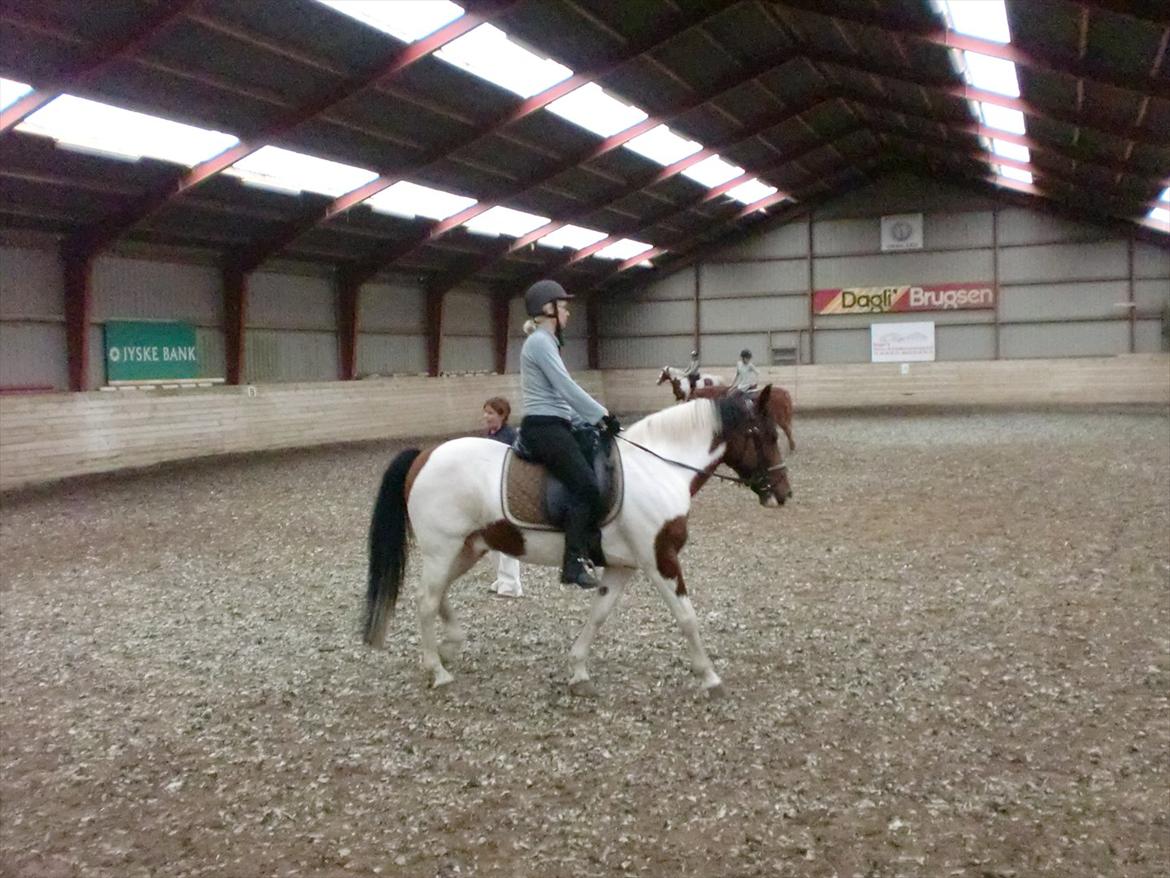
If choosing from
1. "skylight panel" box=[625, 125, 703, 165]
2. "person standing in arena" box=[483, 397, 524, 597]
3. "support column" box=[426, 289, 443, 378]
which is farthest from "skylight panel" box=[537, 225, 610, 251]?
"person standing in arena" box=[483, 397, 524, 597]

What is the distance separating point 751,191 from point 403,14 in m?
16.4

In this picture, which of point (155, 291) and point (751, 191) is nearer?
point (155, 291)

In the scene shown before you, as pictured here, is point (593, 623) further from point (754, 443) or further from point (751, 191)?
point (751, 191)

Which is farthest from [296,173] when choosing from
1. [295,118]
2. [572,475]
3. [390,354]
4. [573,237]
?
[572,475]

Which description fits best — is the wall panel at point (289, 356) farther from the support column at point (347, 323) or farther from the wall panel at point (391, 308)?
the wall panel at point (391, 308)

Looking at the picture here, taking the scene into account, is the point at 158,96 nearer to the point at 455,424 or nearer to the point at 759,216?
the point at 455,424

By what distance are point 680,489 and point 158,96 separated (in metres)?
10.5

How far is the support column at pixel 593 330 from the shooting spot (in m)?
32.0

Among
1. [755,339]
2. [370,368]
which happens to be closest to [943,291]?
[755,339]

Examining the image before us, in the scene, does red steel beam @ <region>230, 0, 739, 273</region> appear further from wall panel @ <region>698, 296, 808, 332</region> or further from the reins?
wall panel @ <region>698, 296, 808, 332</region>

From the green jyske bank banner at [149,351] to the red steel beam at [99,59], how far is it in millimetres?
5219

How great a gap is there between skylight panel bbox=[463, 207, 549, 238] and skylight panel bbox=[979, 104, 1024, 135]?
9.78 meters

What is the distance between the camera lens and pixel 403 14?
39.3 feet

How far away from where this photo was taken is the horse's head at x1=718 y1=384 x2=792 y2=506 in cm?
509
